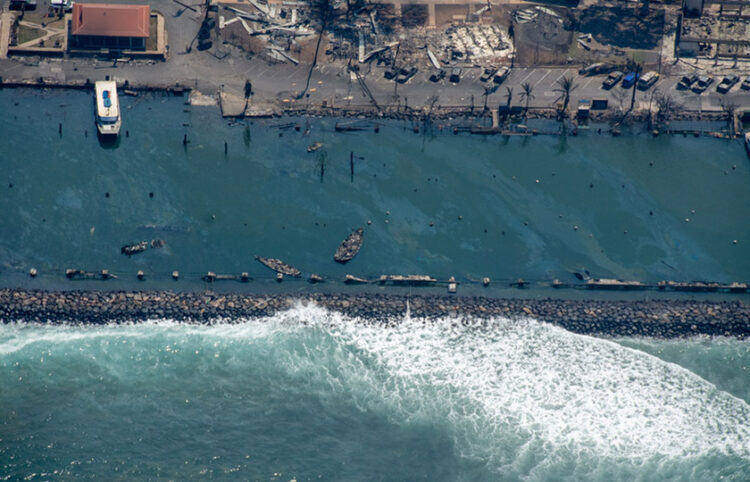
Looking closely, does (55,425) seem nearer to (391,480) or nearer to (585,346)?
(391,480)

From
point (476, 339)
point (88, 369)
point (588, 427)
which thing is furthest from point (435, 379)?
point (88, 369)

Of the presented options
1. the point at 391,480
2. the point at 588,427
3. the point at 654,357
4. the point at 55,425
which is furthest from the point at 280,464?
the point at 654,357

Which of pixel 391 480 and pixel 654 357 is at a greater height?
pixel 654 357

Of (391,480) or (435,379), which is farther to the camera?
(435,379)

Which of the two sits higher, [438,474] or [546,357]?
[546,357]

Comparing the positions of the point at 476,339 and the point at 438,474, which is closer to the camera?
the point at 438,474

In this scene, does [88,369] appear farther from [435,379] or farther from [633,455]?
[633,455]
